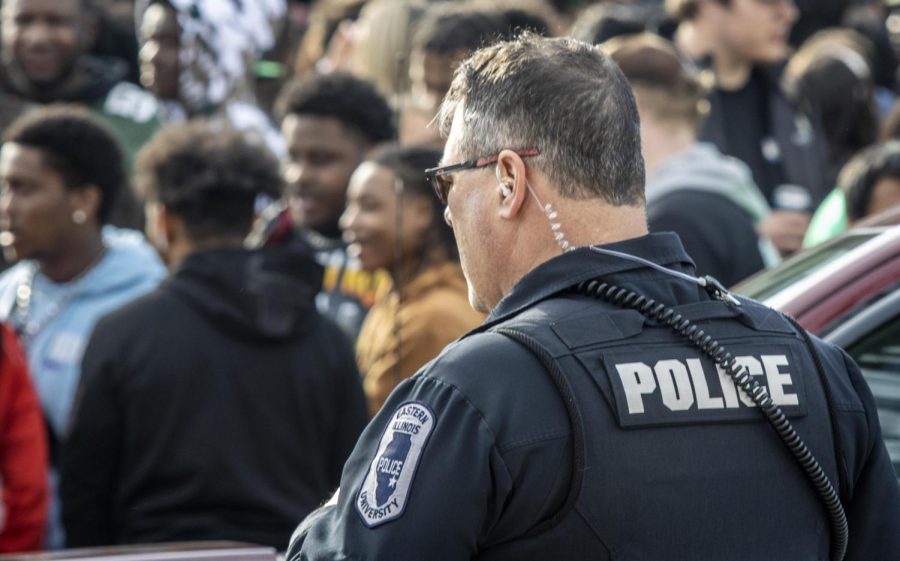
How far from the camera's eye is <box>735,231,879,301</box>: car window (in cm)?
325

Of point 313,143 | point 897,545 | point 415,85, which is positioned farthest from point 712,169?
point 897,545

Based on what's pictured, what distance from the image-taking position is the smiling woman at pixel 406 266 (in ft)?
14.6

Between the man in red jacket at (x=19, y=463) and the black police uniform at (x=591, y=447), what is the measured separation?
7.57 feet

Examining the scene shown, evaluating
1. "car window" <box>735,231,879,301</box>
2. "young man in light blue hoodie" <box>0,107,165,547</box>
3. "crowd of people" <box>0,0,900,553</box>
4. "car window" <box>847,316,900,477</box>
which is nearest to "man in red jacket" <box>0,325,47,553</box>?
"crowd of people" <box>0,0,900,553</box>

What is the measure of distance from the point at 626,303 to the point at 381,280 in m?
3.40

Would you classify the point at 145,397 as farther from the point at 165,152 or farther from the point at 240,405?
the point at 165,152

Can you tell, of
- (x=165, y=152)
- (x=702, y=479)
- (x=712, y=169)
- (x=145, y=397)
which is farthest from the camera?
Result: (x=712, y=169)

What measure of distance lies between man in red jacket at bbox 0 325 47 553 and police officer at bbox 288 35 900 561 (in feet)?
7.60

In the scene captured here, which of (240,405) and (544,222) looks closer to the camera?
(544,222)

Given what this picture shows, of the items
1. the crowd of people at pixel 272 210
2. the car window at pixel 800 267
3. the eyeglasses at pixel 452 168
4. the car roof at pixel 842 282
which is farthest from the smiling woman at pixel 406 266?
the eyeglasses at pixel 452 168

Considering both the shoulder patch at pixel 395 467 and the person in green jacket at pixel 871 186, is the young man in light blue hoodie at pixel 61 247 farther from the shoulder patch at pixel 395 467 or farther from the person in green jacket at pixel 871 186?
the shoulder patch at pixel 395 467

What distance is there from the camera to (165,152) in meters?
4.57

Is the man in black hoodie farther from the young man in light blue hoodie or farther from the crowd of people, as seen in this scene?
the young man in light blue hoodie

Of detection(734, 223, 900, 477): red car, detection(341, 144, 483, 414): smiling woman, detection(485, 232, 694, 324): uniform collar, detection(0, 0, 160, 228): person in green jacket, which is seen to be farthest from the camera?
detection(0, 0, 160, 228): person in green jacket
